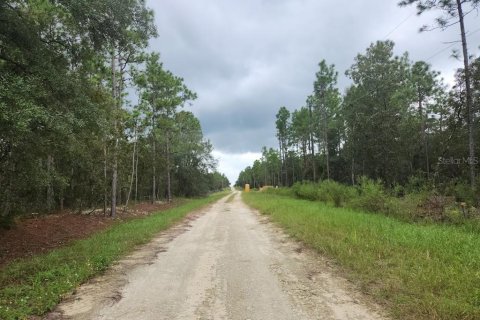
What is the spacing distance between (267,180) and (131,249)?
106 metres

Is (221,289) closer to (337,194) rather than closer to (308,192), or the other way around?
(337,194)

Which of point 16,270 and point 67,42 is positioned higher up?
point 67,42

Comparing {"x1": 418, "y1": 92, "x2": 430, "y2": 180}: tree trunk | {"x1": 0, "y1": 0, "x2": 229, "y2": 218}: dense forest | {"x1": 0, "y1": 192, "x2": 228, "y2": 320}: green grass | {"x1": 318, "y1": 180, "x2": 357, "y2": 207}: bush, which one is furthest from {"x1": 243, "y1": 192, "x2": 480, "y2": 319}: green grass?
{"x1": 418, "y1": 92, "x2": 430, "y2": 180}: tree trunk

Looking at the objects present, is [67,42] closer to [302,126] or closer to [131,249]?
[131,249]

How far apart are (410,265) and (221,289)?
357 centimetres

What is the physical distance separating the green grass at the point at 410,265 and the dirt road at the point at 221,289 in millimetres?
405

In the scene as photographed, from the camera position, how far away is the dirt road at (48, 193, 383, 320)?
515 centimetres

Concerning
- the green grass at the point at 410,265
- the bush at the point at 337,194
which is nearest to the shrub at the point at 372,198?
the bush at the point at 337,194

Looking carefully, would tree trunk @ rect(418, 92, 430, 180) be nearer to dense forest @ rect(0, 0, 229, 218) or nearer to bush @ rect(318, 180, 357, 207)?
bush @ rect(318, 180, 357, 207)

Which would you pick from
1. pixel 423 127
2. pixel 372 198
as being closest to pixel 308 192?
pixel 372 198

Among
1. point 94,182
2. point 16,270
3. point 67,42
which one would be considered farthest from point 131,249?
point 94,182

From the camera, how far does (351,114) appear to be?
4334 cm

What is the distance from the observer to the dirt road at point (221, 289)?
5152mm

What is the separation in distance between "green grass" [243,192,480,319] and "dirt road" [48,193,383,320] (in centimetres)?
40
